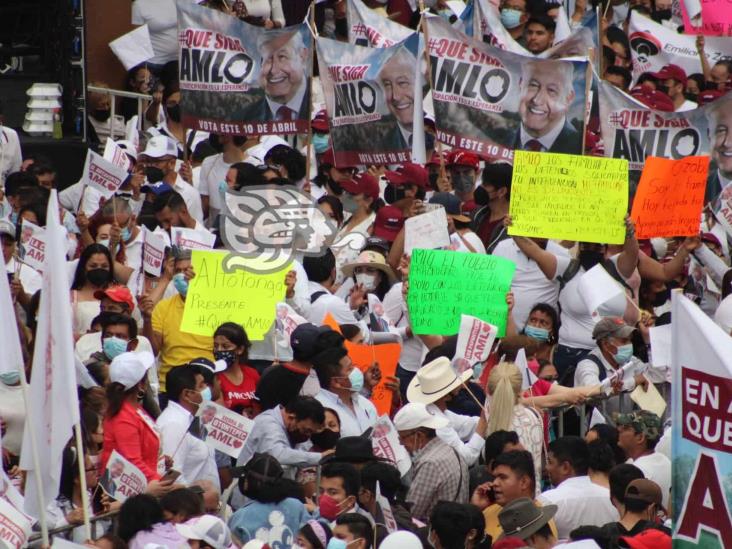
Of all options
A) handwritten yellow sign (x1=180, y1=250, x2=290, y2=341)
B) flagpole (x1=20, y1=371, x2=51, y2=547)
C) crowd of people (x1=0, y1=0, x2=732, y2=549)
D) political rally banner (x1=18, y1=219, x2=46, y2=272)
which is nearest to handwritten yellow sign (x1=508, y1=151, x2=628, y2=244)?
crowd of people (x1=0, y1=0, x2=732, y2=549)

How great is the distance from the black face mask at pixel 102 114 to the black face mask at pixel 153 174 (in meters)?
2.58

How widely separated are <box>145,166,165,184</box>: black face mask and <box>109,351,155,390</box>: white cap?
17.0 ft

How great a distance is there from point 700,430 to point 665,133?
22.5 feet

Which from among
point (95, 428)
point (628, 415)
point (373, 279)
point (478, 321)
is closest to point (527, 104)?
point (373, 279)

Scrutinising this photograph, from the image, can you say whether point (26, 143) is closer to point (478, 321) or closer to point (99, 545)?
point (478, 321)

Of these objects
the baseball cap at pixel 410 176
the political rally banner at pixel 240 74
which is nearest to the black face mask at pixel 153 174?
the political rally banner at pixel 240 74

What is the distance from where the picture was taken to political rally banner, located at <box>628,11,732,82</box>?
18.4 metres

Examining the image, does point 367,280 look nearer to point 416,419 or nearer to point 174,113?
point 416,419

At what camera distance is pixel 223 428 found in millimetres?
10289

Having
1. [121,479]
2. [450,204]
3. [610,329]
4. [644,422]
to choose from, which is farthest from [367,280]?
[121,479]

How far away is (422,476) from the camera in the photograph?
1005cm

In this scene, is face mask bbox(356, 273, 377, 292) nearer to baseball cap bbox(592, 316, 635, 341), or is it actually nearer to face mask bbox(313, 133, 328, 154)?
baseball cap bbox(592, 316, 635, 341)

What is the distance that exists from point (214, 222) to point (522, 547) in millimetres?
6840

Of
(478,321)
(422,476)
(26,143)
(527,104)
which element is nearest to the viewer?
(422,476)
